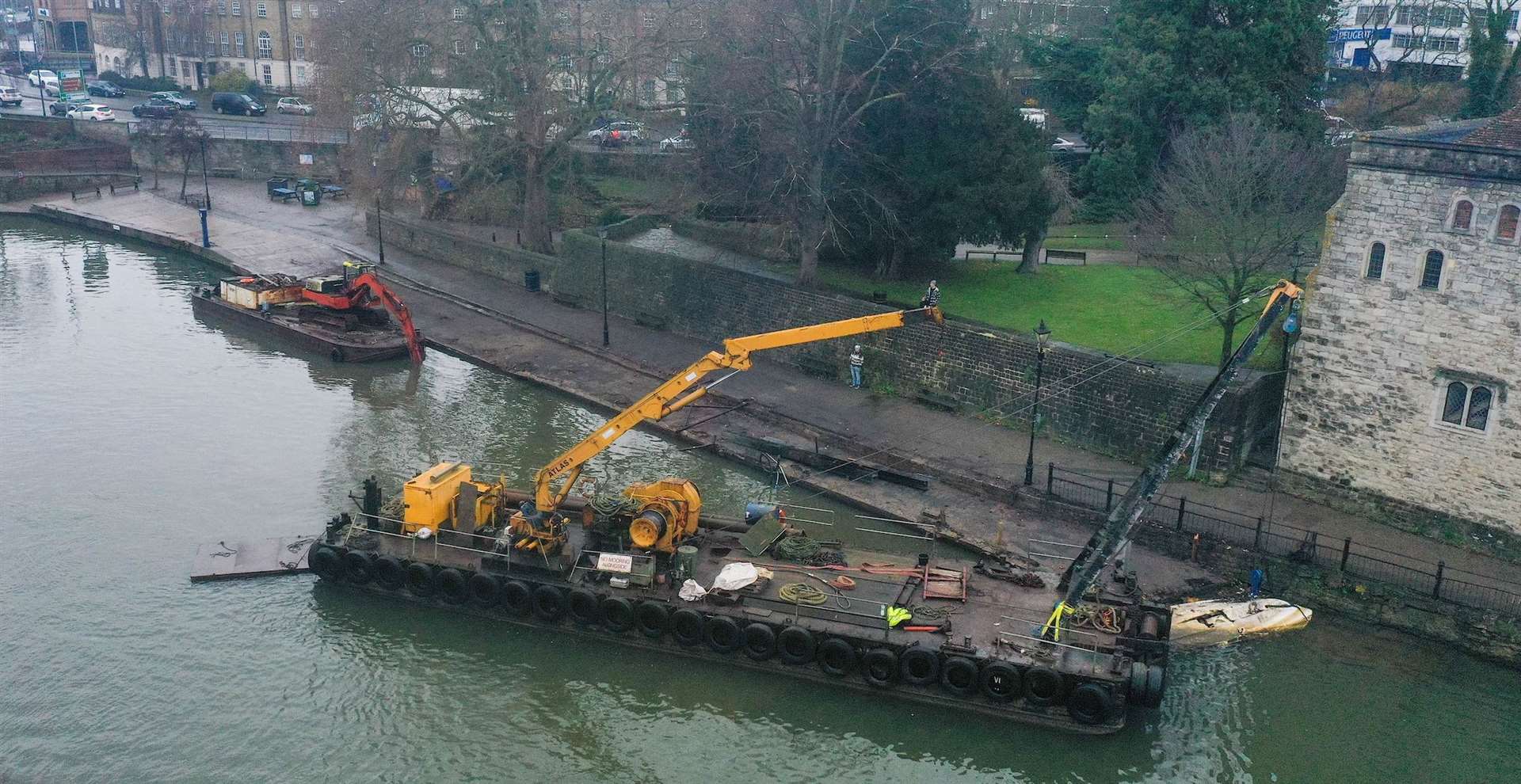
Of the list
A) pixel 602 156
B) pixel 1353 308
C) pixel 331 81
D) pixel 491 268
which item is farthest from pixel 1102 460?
pixel 602 156

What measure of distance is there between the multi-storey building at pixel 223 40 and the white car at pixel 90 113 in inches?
590

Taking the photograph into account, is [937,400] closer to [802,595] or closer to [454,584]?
[802,595]

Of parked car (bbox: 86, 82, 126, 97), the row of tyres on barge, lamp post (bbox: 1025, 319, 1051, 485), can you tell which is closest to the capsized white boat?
the row of tyres on barge

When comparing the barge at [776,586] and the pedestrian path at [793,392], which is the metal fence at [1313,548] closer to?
the pedestrian path at [793,392]

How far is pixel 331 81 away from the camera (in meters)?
49.2

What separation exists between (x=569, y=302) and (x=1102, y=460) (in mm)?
23516

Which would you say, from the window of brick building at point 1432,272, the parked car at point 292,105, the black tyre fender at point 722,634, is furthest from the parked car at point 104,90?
the window of brick building at point 1432,272

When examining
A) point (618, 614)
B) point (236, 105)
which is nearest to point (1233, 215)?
point (618, 614)

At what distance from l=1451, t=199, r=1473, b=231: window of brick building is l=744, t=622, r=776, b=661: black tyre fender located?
1751 centimetres

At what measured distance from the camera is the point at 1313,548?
1048 inches

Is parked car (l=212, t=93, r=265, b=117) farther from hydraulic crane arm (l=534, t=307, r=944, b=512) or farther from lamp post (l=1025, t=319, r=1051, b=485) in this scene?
lamp post (l=1025, t=319, r=1051, b=485)

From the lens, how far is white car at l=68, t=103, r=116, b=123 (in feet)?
249

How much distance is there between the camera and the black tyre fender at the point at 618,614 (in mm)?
24500

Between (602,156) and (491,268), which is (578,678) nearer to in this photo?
→ (491,268)
